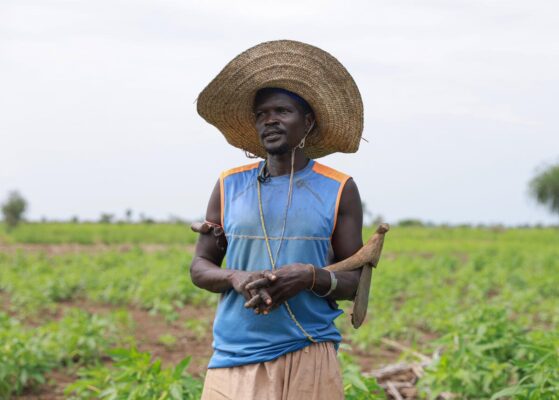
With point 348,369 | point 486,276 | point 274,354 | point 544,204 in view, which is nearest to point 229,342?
point 274,354

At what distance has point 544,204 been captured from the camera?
2362 inches

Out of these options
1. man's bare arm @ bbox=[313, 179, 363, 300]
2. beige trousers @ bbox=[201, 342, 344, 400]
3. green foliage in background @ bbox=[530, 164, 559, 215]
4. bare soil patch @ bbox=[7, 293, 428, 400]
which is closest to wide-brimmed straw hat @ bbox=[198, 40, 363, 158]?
man's bare arm @ bbox=[313, 179, 363, 300]

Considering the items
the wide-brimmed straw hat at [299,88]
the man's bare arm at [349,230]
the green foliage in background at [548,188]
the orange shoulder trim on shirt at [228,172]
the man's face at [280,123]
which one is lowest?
the man's bare arm at [349,230]

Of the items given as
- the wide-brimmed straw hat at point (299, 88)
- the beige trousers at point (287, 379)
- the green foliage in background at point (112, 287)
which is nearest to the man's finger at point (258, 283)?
the beige trousers at point (287, 379)

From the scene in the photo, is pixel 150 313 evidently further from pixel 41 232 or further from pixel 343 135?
pixel 41 232

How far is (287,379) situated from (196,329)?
5.86 meters

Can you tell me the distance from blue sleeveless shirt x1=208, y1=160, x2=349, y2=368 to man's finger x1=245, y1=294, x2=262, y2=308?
6.8 inches

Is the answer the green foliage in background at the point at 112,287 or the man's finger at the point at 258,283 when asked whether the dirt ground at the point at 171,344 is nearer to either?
the green foliage in background at the point at 112,287

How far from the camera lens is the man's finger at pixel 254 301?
2.68 metres

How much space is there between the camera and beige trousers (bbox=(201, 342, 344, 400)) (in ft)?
9.27

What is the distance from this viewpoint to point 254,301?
8.79 ft

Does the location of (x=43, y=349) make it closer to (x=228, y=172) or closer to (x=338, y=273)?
(x=228, y=172)

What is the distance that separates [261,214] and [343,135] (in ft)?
1.59

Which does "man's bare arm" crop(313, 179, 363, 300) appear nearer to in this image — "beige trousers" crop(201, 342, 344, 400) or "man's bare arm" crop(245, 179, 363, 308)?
"man's bare arm" crop(245, 179, 363, 308)
